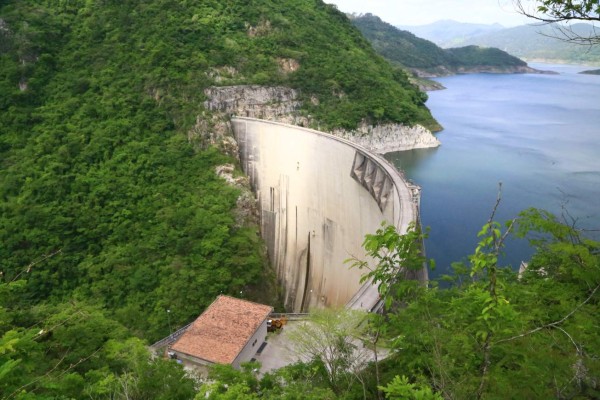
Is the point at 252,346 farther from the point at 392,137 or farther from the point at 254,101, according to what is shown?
the point at 392,137

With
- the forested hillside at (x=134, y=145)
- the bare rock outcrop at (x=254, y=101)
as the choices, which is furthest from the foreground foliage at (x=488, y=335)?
the bare rock outcrop at (x=254, y=101)

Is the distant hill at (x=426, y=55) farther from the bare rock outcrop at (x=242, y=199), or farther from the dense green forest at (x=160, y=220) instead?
the bare rock outcrop at (x=242, y=199)

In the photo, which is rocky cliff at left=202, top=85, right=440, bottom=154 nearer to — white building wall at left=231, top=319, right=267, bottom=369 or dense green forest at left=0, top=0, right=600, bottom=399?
dense green forest at left=0, top=0, right=600, bottom=399

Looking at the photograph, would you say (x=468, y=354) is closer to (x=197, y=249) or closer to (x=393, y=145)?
(x=197, y=249)

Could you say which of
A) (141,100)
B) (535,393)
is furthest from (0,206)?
(535,393)

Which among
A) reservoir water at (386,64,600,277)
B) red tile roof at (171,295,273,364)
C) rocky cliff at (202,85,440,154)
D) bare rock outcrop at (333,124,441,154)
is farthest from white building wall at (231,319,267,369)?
bare rock outcrop at (333,124,441,154)
